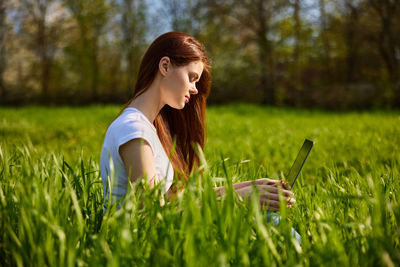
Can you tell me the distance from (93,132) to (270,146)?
3.31m

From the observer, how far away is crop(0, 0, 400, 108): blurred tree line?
12.1 metres

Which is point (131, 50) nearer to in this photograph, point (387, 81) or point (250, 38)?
point (250, 38)

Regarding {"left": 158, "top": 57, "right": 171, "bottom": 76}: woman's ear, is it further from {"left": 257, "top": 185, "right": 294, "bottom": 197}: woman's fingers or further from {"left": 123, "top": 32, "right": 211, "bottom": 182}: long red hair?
{"left": 257, "top": 185, "right": 294, "bottom": 197}: woman's fingers

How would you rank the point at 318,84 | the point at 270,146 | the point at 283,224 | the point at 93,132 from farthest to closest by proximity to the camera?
the point at 318,84 → the point at 93,132 → the point at 270,146 → the point at 283,224

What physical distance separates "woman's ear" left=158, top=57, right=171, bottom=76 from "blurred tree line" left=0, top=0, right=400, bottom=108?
6919 mm

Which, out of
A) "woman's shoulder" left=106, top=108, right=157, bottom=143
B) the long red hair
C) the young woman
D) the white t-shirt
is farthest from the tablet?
"woman's shoulder" left=106, top=108, right=157, bottom=143

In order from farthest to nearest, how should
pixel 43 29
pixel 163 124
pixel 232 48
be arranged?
pixel 43 29, pixel 232 48, pixel 163 124

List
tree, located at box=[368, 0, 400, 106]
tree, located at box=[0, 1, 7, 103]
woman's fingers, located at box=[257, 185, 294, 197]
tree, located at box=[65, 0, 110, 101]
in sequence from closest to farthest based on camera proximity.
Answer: woman's fingers, located at box=[257, 185, 294, 197]
tree, located at box=[368, 0, 400, 106]
tree, located at box=[0, 1, 7, 103]
tree, located at box=[65, 0, 110, 101]

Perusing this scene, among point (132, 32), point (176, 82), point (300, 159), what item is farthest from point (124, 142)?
point (132, 32)

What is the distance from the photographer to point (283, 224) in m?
1.26

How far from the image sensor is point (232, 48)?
1571 cm

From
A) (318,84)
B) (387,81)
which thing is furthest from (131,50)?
(387,81)

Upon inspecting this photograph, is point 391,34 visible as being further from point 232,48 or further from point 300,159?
point 300,159

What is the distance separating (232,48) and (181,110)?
1407 centimetres
